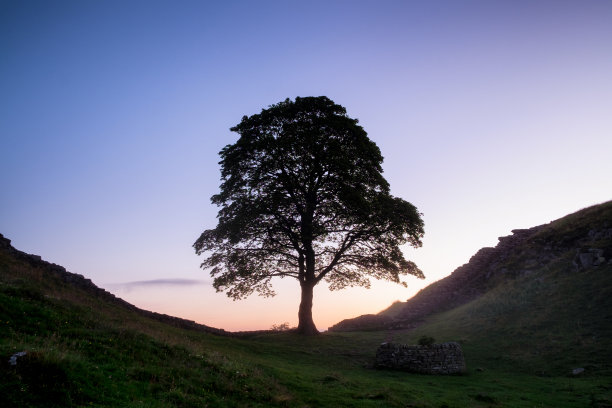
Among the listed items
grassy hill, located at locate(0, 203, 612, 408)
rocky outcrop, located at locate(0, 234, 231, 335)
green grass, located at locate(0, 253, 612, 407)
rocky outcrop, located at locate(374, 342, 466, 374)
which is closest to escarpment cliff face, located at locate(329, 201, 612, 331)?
→ grassy hill, located at locate(0, 203, 612, 408)

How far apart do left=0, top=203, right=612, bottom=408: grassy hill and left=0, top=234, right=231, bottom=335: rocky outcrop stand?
0.46 feet

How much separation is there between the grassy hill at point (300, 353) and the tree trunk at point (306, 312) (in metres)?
1.27

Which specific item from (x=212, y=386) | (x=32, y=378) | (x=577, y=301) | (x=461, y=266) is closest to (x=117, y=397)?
(x=32, y=378)

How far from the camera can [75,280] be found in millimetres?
26953

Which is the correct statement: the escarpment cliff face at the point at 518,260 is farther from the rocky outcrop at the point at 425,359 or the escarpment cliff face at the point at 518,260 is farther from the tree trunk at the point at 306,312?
the rocky outcrop at the point at 425,359

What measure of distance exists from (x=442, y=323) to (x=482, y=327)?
5.88 meters

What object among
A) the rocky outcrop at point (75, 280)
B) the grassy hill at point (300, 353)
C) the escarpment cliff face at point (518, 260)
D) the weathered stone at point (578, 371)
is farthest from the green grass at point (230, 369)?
the escarpment cliff face at point (518, 260)

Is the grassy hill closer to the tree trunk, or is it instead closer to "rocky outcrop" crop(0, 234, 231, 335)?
"rocky outcrop" crop(0, 234, 231, 335)

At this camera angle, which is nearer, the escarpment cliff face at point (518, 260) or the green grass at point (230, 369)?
the green grass at point (230, 369)

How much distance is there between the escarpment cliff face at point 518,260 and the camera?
35.5 meters

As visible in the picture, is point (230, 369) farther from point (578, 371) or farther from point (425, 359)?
point (578, 371)

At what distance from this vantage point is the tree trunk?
3431cm

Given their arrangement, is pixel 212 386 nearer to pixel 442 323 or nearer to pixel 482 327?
pixel 482 327

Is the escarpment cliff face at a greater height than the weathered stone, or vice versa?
the escarpment cliff face
